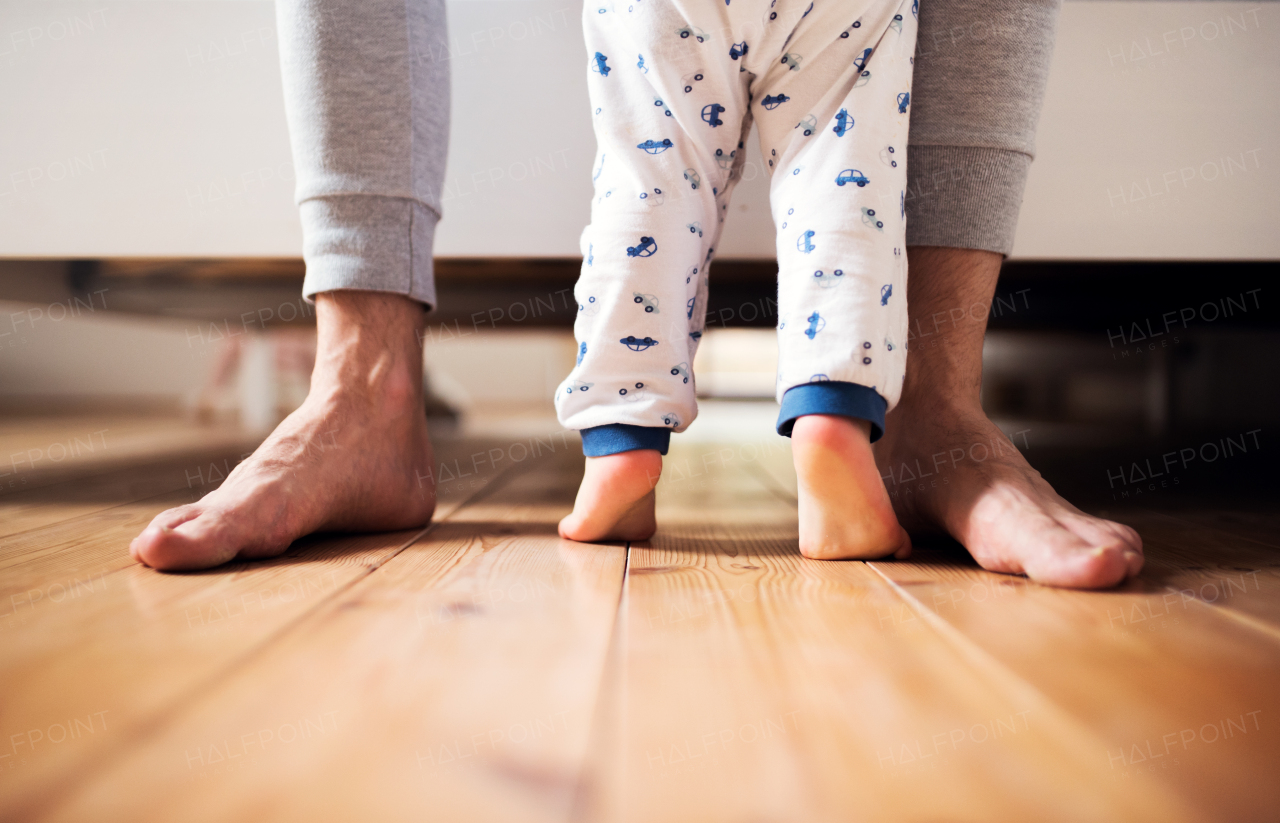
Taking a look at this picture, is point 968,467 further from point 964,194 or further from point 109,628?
point 109,628

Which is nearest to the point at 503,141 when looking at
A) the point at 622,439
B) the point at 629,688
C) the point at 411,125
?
the point at 411,125

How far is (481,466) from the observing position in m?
1.13

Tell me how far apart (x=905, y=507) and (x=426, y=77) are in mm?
566

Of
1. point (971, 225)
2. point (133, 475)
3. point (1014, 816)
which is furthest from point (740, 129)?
point (133, 475)

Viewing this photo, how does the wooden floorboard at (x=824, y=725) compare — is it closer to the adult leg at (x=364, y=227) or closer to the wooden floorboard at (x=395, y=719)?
the wooden floorboard at (x=395, y=719)

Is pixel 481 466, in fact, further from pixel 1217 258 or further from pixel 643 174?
pixel 1217 258

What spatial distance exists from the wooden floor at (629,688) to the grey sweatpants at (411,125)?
28 cm

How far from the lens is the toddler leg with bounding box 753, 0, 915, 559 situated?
0.48 metres

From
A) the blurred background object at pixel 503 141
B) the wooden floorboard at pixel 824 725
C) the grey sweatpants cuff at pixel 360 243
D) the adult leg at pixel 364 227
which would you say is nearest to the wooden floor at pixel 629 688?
the wooden floorboard at pixel 824 725

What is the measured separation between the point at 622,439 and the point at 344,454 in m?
0.24

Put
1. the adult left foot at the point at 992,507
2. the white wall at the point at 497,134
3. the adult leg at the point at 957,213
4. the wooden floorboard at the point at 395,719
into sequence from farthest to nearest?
the white wall at the point at 497,134 < the adult leg at the point at 957,213 < the adult left foot at the point at 992,507 < the wooden floorboard at the point at 395,719

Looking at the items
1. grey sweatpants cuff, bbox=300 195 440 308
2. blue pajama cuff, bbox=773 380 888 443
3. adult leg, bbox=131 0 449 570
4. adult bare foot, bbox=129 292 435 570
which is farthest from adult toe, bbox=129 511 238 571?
blue pajama cuff, bbox=773 380 888 443

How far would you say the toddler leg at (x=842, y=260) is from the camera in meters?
0.48

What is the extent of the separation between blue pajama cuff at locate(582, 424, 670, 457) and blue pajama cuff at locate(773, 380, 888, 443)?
0.10 meters
